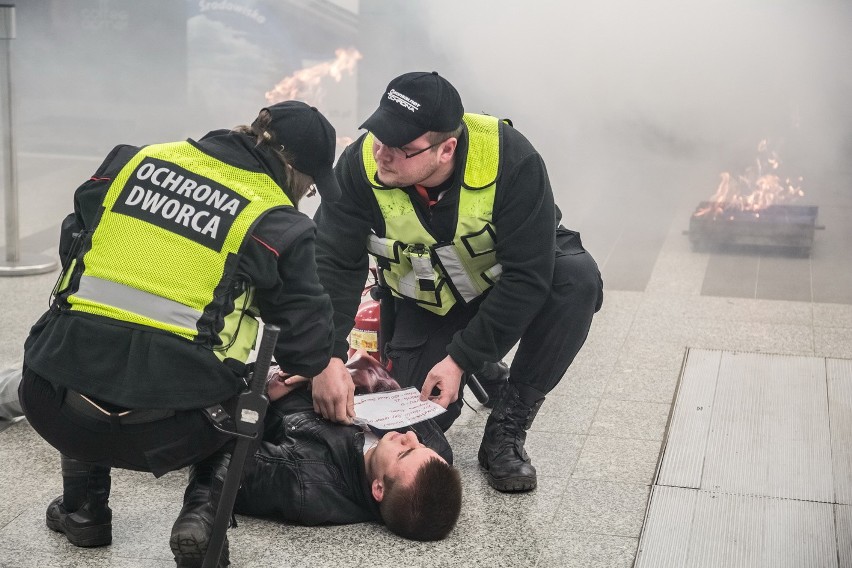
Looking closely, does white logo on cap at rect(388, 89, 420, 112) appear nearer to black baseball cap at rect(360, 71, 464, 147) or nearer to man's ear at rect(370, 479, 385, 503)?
black baseball cap at rect(360, 71, 464, 147)

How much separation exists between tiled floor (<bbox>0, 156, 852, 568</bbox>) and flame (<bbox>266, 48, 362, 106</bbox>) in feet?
13.0

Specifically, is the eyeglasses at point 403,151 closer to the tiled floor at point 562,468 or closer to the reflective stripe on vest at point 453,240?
the reflective stripe on vest at point 453,240

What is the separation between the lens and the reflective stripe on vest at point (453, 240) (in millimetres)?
3340

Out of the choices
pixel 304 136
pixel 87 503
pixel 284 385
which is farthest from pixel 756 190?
pixel 87 503

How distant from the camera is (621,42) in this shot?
345 inches

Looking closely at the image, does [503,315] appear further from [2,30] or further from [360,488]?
[2,30]

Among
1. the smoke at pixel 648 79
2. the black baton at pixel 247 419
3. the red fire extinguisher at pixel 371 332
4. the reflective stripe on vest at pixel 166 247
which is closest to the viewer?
the black baton at pixel 247 419

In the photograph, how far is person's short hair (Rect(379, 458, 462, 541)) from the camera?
2877 millimetres

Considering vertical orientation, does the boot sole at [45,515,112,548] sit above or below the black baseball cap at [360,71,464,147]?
below

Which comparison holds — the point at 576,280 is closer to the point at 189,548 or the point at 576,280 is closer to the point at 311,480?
the point at 311,480

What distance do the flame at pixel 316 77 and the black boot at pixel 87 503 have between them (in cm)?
673

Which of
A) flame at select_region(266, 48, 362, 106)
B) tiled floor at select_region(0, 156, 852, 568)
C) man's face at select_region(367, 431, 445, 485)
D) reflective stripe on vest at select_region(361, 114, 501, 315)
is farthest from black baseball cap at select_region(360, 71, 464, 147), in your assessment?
flame at select_region(266, 48, 362, 106)

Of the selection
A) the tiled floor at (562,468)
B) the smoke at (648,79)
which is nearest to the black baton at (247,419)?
the tiled floor at (562,468)

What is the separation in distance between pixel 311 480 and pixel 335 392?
24 cm
